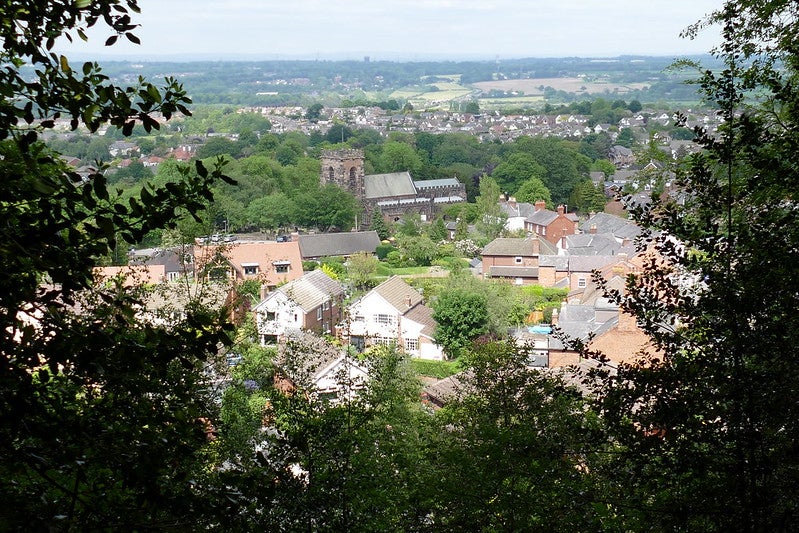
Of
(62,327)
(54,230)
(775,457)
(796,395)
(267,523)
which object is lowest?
(267,523)

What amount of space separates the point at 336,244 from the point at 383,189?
79.3 feet

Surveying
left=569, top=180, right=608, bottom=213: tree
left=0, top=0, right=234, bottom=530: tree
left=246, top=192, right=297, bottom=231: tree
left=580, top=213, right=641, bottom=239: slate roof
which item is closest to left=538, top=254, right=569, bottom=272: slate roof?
left=580, top=213, right=641, bottom=239: slate roof

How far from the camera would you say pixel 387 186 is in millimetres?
76812

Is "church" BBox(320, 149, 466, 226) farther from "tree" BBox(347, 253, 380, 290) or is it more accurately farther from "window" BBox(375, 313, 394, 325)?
"window" BBox(375, 313, 394, 325)

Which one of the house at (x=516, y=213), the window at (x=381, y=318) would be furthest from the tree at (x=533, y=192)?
the window at (x=381, y=318)

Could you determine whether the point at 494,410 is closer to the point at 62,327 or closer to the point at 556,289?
the point at 62,327

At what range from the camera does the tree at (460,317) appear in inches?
1177

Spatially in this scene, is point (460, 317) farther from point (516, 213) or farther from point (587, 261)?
point (516, 213)

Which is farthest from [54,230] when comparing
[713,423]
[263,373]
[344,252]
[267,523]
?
[344,252]

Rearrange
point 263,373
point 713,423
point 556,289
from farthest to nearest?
point 556,289
point 263,373
point 713,423

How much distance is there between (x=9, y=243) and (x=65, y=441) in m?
0.92

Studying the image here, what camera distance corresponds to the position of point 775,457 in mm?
4918

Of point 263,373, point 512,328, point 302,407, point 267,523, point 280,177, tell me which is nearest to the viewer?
point 267,523

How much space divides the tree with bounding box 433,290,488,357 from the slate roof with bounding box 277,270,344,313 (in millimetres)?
3870
